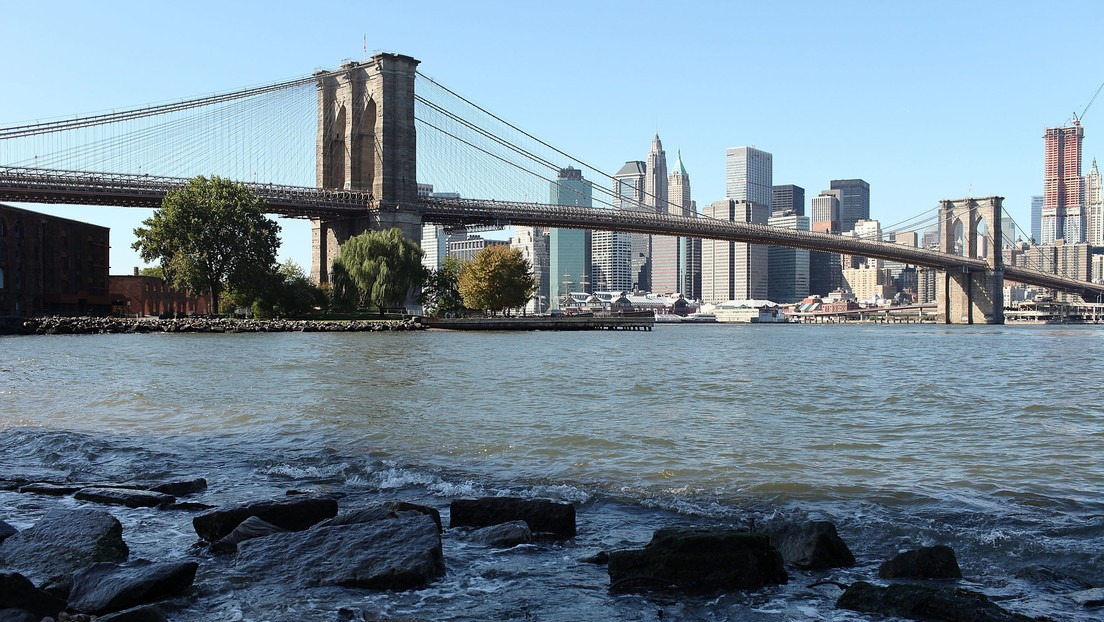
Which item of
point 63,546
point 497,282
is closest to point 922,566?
point 63,546

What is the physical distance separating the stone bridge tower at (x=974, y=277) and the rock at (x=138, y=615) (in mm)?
103384

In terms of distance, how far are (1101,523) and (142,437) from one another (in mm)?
10763

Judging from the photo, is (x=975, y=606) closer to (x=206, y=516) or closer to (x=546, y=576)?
(x=546, y=576)

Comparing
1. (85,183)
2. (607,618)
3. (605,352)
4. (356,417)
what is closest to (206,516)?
(607,618)

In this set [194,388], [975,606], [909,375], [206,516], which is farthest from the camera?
[909,375]

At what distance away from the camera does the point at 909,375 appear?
2425 centimetres

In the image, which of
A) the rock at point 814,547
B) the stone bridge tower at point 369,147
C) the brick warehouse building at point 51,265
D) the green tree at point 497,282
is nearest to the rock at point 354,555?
the rock at point 814,547

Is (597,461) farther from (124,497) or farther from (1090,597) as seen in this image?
(1090,597)

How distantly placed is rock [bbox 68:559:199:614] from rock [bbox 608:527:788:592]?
8.23 feet

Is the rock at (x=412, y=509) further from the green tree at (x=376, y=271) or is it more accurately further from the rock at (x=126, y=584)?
the green tree at (x=376, y=271)

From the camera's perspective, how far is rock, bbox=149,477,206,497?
782 centimetres

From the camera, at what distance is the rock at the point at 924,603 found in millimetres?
4559

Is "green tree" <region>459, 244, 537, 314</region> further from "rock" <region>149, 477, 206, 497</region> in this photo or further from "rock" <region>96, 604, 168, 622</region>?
"rock" <region>96, 604, 168, 622</region>

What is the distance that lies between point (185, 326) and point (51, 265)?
11448mm
